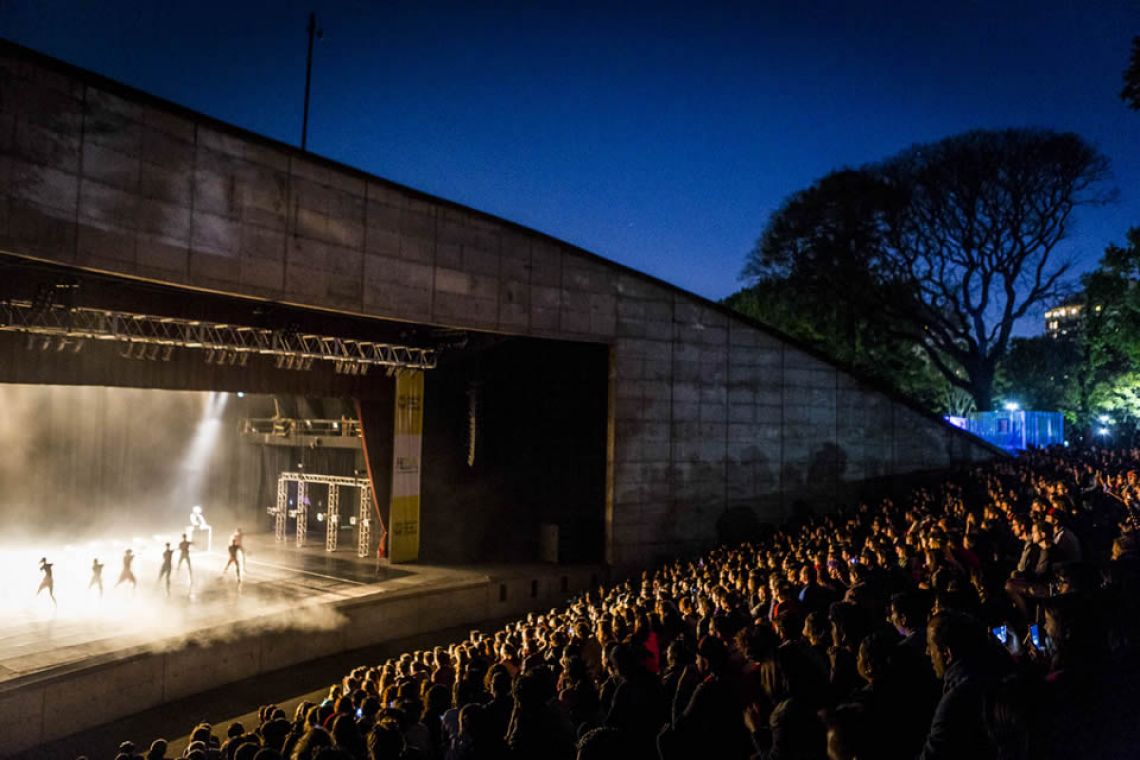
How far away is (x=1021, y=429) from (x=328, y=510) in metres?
25.0

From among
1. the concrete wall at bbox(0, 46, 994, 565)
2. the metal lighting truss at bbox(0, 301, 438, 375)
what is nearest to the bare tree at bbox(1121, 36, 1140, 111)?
the concrete wall at bbox(0, 46, 994, 565)

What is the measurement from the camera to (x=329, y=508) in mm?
22172

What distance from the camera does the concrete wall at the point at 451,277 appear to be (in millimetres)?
11461

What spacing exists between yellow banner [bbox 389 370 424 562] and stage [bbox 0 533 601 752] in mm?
776

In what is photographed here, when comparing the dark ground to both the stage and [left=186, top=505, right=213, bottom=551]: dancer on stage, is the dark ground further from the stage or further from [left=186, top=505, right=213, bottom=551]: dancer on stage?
[left=186, top=505, right=213, bottom=551]: dancer on stage

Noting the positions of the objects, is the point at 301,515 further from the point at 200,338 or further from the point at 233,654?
the point at 233,654

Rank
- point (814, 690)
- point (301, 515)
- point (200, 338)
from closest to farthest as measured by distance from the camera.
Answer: point (814, 690) < point (200, 338) < point (301, 515)

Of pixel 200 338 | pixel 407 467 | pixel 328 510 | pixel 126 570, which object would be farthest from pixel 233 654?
pixel 328 510

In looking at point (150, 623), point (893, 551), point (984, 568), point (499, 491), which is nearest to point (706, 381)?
point (499, 491)

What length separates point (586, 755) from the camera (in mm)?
3230

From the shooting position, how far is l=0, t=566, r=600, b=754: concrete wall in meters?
10.2

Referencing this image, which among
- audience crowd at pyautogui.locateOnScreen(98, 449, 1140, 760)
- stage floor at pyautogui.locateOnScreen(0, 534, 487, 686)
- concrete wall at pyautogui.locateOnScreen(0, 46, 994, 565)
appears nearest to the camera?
audience crowd at pyautogui.locateOnScreen(98, 449, 1140, 760)

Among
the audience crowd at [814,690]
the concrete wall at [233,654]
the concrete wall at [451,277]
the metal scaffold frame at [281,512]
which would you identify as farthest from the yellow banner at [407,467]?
the audience crowd at [814,690]

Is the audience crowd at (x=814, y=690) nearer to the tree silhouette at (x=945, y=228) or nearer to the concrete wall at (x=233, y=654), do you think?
the concrete wall at (x=233, y=654)
